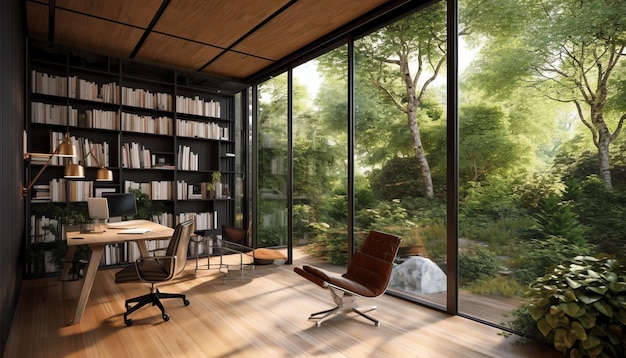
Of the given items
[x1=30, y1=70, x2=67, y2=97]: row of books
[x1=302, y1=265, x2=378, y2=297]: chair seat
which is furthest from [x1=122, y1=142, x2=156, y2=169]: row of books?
[x1=302, y1=265, x2=378, y2=297]: chair seat

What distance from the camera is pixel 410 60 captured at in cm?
437

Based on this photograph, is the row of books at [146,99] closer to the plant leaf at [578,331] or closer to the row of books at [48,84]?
the row of books at [48,84]

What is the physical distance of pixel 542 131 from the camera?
3201 mm

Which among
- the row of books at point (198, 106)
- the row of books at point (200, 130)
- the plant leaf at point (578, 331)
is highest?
the row of books at point (198, 106)

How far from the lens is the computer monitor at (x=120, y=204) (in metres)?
4.82

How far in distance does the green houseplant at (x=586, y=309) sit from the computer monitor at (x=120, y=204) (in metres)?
4.74

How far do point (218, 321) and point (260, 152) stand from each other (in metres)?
3.75

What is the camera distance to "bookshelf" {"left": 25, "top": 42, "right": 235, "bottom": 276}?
5098 mm

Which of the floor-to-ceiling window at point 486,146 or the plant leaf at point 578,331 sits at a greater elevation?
the floor-to-ceiling window at point 486,146

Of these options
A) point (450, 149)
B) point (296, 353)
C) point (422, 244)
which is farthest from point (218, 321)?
point (450, 149)

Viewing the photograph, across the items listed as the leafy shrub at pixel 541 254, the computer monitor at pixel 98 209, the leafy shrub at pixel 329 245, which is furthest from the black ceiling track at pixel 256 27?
the leafy shrub at pixel 541 254

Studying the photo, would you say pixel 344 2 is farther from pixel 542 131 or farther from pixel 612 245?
pixel 612 245

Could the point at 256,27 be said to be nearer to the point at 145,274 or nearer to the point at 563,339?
the point at 145,274

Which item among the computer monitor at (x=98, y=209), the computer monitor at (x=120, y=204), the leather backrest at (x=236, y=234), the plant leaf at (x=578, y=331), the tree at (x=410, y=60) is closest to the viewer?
the plant leaf at (x=578, y=331)
